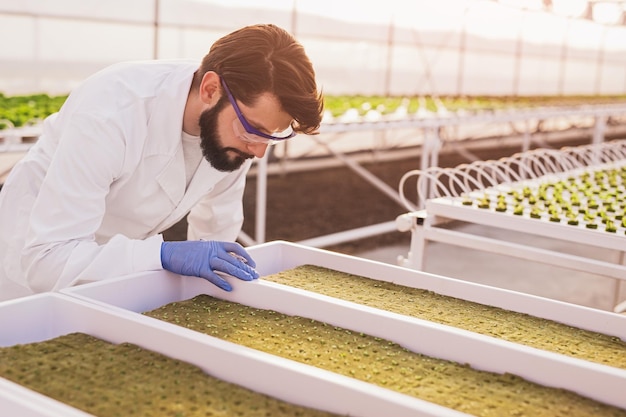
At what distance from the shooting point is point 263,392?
0.90m

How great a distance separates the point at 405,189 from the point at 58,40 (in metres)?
3.42

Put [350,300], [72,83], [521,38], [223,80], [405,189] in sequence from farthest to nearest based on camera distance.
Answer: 1. [521,38]
2. [405,189]
3. [72,83]
4. [223,80]
5. [350,300]

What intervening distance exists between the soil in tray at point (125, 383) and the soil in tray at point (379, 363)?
15 centimetres

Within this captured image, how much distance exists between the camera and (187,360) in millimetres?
974

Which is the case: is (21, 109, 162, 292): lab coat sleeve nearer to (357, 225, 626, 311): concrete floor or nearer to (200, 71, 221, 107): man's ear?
(200, 71, 221, 107): man's ear

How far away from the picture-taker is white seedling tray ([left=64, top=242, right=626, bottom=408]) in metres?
0.96

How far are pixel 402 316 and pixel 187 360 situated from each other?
1.11 feet

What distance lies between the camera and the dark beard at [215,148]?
1.53 meters

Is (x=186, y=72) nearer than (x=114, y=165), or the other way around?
(x=114, y=165)

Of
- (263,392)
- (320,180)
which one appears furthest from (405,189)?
(263,392)

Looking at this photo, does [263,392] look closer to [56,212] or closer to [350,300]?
[350,300]

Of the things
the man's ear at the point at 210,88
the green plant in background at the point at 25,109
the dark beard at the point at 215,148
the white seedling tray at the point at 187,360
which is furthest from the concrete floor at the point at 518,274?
the white seedling tray at the point at 187,360

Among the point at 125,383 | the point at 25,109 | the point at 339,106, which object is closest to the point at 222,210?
the point at 125,383

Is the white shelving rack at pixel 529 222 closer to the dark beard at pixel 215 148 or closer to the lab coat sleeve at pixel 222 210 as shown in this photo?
the lab coat sleeve at pixel 222 210
